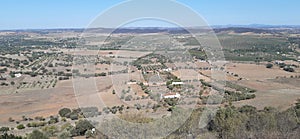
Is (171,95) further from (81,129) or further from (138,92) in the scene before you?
(81,129)

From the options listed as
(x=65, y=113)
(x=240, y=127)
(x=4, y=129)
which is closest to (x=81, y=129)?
(x=4, y=129)

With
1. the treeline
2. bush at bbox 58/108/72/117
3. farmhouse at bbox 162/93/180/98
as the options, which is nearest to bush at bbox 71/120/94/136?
the treeline

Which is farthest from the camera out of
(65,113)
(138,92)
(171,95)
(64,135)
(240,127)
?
(138,92)

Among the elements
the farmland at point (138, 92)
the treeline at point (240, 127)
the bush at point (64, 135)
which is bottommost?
the farmland at point (138, 92)

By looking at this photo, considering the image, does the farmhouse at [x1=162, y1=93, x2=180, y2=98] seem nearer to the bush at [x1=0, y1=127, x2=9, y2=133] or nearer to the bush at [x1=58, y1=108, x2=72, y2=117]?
the bush at [x1=58, y1=108, x2=72, y2=117]

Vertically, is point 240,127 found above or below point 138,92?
above

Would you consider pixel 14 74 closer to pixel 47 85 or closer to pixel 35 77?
pixel 35 77

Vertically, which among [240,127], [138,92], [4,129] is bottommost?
[4,129]

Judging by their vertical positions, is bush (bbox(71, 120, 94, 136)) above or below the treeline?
below

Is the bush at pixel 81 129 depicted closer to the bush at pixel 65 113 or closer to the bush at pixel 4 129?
the bush at pixel 4 129

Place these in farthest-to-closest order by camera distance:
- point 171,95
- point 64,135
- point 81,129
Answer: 1. point 171,95
2. point 81,129
3. point 64,135

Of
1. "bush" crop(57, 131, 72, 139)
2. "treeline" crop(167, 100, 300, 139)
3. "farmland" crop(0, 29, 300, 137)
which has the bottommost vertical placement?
"farmland" crop(0, 29, 300, 137)

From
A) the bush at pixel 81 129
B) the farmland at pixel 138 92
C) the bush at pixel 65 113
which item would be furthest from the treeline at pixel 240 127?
the bush at pixel 65 113
